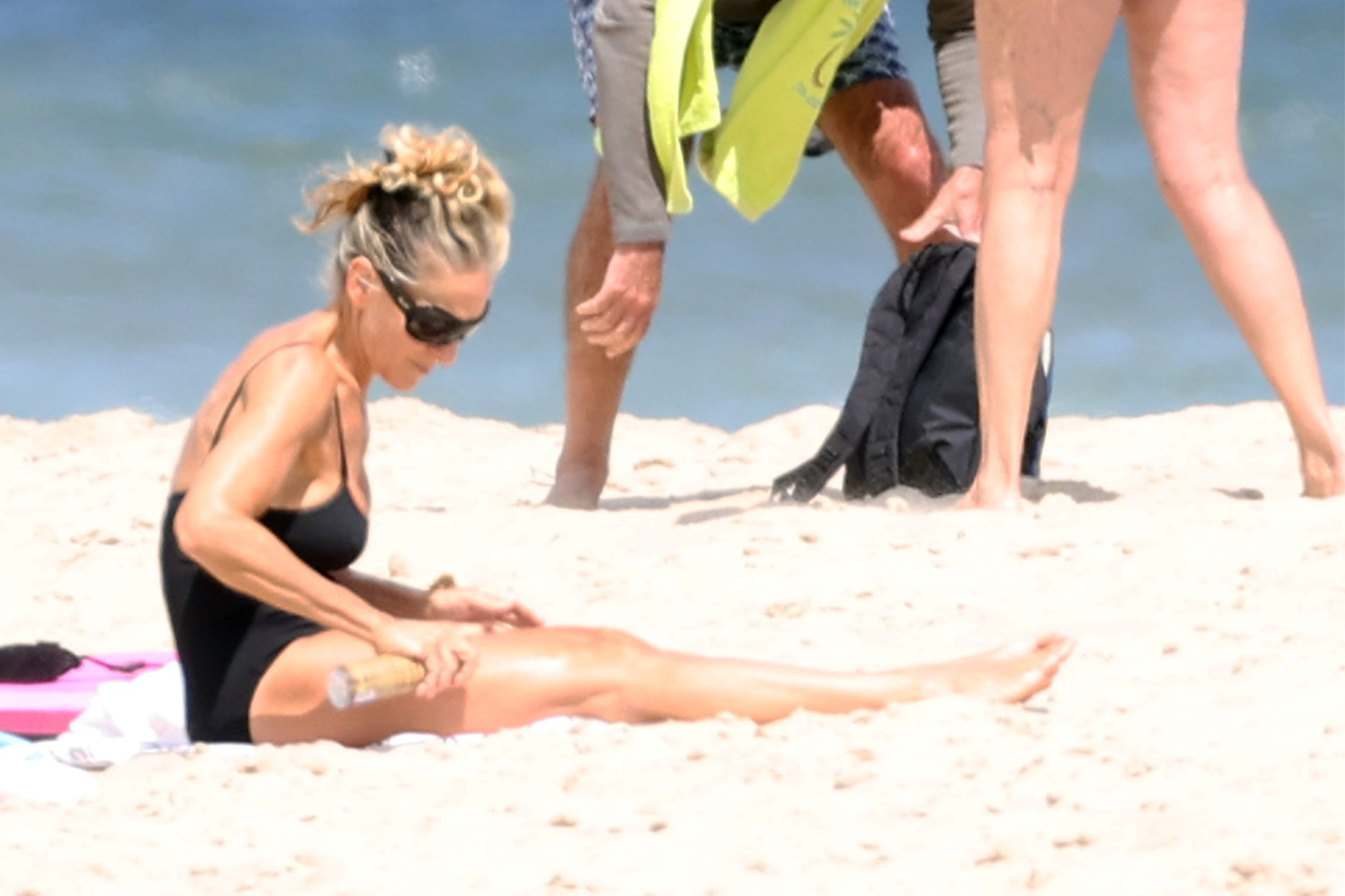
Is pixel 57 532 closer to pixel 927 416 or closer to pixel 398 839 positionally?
pixel 927 416

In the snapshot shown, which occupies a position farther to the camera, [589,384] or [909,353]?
[589,384]

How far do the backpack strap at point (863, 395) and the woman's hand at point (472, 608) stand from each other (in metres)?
1.78

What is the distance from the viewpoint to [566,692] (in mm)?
3945

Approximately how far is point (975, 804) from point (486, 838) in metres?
0.73

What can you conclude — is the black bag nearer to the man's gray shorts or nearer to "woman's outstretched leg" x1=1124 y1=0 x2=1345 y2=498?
the man's gray shorts

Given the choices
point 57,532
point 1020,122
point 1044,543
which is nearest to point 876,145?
point 1020,122

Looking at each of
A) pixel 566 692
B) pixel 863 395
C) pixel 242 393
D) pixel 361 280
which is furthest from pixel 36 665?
pixel 863 395

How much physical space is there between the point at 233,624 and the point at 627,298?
79.1 inches

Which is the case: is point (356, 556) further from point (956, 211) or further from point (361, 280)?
point (956, 211)

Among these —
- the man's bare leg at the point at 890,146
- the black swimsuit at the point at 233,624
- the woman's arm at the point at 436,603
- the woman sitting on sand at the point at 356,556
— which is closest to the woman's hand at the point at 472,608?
the woman's arm at the point at 436,603

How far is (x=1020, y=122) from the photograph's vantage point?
5.14m

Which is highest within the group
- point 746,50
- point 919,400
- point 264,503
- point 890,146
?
point 746,50

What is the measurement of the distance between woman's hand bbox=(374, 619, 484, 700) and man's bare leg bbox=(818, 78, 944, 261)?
3.08 metres

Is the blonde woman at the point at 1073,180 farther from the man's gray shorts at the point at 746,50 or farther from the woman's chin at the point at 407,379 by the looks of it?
the woman's chin at the point at 407,379
